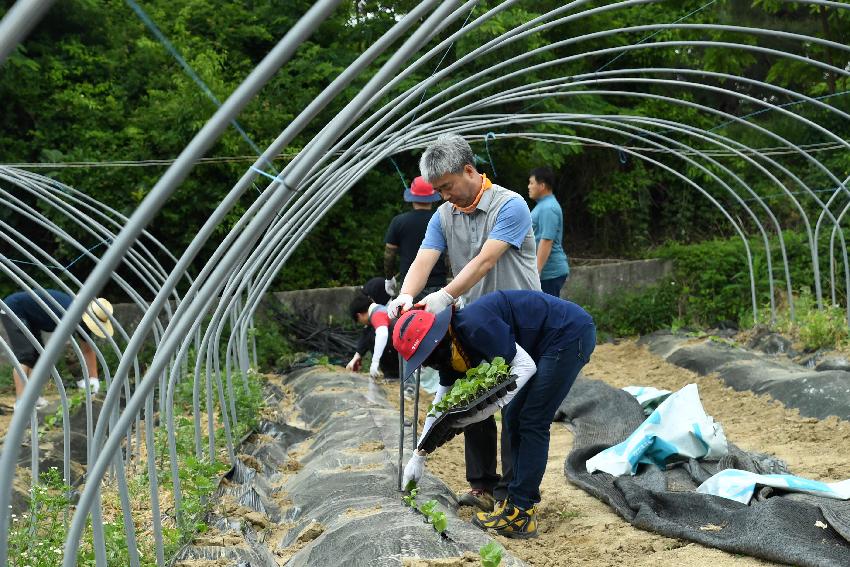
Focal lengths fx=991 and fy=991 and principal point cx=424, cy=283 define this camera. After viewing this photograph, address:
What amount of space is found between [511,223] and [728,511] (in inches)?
63.7

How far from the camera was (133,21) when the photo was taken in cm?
1603

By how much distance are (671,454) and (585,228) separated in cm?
1247

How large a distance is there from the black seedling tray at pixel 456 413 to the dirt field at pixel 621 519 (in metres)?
0.54

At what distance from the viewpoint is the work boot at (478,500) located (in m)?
4.92

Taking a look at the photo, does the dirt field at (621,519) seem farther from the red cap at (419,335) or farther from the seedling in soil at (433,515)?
the red cap at (419,335)

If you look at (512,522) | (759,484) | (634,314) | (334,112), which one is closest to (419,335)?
(512,522)

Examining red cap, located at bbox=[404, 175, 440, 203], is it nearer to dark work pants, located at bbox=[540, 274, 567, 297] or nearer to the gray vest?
dark work pants, located at bbox=[540, 274, 567, 297]

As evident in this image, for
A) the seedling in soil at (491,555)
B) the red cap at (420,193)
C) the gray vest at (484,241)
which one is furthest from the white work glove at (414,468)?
the red cap at (420,193)

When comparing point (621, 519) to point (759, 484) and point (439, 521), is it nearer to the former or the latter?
point (759, 484)

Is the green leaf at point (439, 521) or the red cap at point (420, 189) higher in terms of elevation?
the red cap at point (420, 189)

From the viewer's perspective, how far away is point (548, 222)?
299 inches

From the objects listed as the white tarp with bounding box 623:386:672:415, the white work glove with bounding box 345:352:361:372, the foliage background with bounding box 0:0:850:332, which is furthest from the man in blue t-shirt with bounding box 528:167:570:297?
the foliage background with bounding box 0:0:850:332

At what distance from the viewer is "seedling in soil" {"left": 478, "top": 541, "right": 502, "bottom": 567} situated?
3.17 meters

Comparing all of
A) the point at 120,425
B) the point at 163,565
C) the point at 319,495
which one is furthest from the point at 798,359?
the point at 120,425
